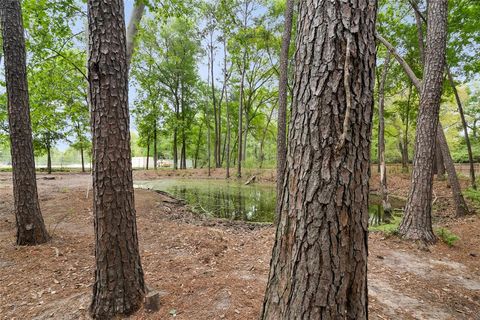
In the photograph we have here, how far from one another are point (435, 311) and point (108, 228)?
366 centimetres

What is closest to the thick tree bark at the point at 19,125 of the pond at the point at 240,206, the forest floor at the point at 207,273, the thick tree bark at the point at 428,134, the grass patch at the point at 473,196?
the forest floor at the point at 207,273

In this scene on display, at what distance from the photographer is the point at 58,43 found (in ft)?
18.2

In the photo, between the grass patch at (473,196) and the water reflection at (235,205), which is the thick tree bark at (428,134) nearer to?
the water reflection at (235,205)

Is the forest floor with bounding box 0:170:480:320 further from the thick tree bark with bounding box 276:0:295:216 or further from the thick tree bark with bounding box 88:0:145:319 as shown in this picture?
the thick tree bark with bounding box 276:0:295:216

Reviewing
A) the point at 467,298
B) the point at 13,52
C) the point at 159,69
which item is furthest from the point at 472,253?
the point at 159,69

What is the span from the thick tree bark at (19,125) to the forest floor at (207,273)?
16.6 inches

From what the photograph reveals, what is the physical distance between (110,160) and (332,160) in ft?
6.56

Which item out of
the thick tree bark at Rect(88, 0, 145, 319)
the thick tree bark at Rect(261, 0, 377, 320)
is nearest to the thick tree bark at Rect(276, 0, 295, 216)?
the thick tree bark at Rect(88, 0, 145, 319)

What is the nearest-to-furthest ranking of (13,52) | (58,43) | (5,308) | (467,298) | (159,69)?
1. (5,308)
2. (467,298)
3. (13,52)
4. (58,43)
5. (159,69)

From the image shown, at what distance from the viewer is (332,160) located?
54.0 inches

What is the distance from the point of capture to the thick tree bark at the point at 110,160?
7.24 feet

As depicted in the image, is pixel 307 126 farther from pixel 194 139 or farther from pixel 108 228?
pixel 194 139

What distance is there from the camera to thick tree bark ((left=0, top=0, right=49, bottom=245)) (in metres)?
3.77

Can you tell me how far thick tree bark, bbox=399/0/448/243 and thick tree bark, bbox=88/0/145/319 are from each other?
200 inches
